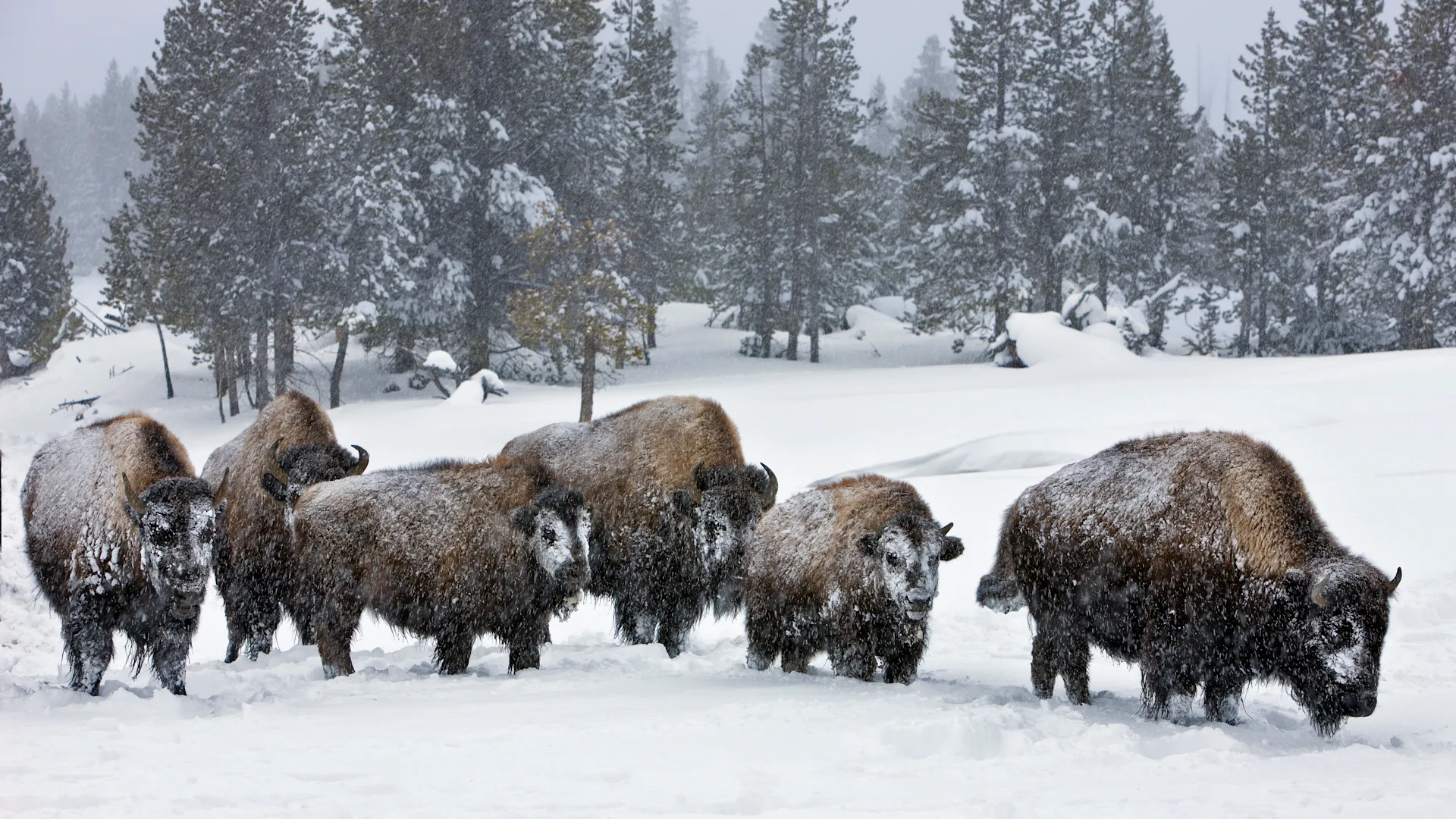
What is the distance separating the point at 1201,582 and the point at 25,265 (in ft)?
116

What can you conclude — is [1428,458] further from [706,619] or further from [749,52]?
[749,52]

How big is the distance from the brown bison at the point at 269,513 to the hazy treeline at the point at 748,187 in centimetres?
1475

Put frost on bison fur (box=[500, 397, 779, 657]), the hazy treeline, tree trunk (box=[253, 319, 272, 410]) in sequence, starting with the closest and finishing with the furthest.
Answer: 1. frost on bison fur (box=[500, 397, 779, 657])
2. the hazy treeline
3. tree trunk (box=[253, 319, 272, 410])

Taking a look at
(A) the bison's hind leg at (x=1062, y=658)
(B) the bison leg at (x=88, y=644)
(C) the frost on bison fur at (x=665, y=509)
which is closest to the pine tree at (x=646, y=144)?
(C) the frost on bison fur at (x=665, y=509)

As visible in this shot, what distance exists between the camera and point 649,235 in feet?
124

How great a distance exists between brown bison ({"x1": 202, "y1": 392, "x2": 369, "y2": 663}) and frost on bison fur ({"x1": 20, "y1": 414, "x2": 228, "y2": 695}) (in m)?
1.34

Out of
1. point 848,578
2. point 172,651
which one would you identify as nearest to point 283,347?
point 172,651

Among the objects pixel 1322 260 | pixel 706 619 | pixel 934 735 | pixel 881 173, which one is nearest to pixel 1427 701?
pixel 934 735

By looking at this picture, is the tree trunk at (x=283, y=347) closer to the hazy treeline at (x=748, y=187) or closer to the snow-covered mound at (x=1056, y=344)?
the hazy treeline at (x=748, y=187)

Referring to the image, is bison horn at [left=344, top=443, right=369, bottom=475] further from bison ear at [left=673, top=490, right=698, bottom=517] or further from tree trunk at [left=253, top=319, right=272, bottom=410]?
tree trunk at [left=253, top=319, right=272, bottom=410]

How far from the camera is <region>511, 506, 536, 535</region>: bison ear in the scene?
25.1 feet

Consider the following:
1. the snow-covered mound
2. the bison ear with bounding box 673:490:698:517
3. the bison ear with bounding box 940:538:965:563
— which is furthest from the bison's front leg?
the snow-covered mound

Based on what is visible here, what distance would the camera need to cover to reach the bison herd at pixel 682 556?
6.06 metres

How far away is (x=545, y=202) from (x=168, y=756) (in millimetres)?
25347
